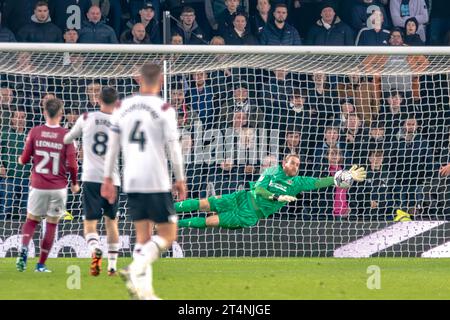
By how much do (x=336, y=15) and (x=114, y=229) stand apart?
711cm

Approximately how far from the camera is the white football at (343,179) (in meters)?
14.9

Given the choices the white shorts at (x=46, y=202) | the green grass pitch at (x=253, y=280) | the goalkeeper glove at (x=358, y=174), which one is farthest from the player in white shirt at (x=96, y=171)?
the goalkeeper glove at (x=358, y=174)

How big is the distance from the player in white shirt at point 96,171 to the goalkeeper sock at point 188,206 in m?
3.28

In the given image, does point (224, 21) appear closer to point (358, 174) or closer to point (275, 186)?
point (275, 186)

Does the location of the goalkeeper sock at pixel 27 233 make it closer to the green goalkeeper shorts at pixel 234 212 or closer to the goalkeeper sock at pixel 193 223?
the goalkeeper sock at pixel 193 223

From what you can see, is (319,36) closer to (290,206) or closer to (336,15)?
(336,15)

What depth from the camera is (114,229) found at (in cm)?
1197

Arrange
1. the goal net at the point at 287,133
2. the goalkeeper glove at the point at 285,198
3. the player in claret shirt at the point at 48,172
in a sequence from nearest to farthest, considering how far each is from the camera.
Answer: the player in claret shirt at the point at 48,172 < the goalkeeper glove at the point at 285,198 < the goal net at the point at 287,133

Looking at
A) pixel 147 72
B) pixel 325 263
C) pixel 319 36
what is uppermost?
pixel 319 36

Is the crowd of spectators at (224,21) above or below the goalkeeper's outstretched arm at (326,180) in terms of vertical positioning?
above

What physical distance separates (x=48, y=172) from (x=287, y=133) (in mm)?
4866

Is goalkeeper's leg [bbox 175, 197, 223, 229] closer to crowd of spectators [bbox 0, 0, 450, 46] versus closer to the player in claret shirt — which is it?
crowd of spectators [bbox 0, 0, 450, 46]

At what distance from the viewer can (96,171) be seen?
11898 millimetres
